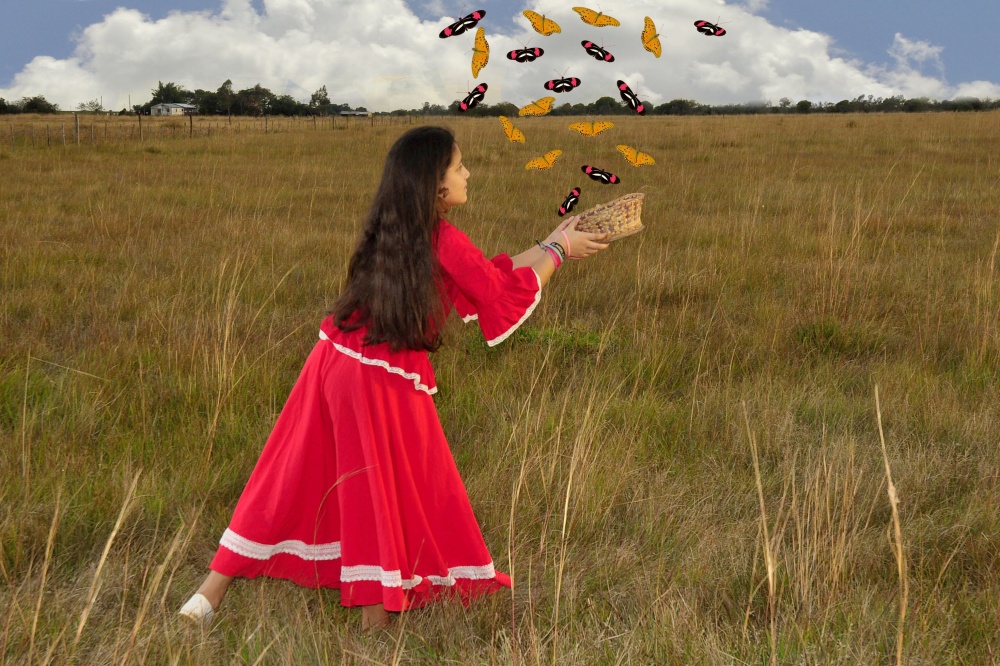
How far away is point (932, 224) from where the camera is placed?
307 inches

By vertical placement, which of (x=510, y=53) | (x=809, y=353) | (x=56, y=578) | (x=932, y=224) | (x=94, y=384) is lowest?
(x=56, y=578)

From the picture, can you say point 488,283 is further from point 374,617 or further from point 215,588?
point 215,588

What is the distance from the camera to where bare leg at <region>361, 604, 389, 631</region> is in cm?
235

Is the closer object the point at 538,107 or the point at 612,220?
the point at 538,107

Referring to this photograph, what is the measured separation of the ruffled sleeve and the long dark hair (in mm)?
59

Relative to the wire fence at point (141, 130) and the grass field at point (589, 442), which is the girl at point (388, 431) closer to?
the grass field at point (589, 442)

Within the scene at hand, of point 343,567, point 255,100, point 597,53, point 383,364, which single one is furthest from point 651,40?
point 255,100

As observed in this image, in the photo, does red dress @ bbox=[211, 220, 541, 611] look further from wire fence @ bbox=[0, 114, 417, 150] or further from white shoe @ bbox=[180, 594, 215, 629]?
wire fence @ bbox=[0, 114, 417, 150]

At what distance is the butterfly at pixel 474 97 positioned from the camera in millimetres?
1912

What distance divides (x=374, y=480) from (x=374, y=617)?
415mm

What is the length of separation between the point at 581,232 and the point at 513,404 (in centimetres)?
132

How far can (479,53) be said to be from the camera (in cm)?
199

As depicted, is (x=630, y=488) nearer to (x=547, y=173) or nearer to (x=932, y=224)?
(x=932, y=224)

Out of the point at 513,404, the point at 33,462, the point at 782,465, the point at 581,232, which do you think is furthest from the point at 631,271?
the point at 33,462
